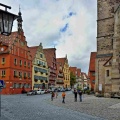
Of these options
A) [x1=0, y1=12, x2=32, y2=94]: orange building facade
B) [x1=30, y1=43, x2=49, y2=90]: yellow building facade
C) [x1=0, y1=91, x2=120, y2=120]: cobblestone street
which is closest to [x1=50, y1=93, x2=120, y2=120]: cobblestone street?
[x1=0, y1=91, x2=120, y2=120]: cobblestone street

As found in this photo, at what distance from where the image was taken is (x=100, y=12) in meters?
43.8

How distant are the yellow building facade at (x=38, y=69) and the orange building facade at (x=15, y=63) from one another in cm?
356

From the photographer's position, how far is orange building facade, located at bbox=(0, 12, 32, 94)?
55281mm

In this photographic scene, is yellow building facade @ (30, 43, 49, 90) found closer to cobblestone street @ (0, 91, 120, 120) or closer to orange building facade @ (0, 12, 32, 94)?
orange building facade @ (0, 12, 32, 94)

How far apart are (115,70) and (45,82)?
134ft

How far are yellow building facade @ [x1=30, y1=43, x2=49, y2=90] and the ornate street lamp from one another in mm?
61333

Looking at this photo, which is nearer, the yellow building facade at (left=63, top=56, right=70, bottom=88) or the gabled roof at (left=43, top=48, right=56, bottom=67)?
the gabled roof at (left=43, top=48, right=56, bottom=67)

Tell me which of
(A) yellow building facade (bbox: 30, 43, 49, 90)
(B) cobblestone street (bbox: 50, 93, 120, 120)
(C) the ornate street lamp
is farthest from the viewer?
(A) yellow building facade (bbox: 30, 43, 49, 90)

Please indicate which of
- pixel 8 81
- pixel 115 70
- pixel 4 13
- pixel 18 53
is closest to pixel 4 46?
pixel 18 53

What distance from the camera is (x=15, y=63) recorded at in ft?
189

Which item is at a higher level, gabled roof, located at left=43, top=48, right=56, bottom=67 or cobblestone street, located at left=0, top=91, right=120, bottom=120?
A: gabled roof, located at left=43, top=48, right=56, bottom=67

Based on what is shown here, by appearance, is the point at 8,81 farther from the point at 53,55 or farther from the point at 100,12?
the point at 53,55

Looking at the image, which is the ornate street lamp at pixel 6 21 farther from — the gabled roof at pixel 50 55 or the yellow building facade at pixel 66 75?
the yellow building facade at pixel 66 75

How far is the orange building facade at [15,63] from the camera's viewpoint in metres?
55.3
